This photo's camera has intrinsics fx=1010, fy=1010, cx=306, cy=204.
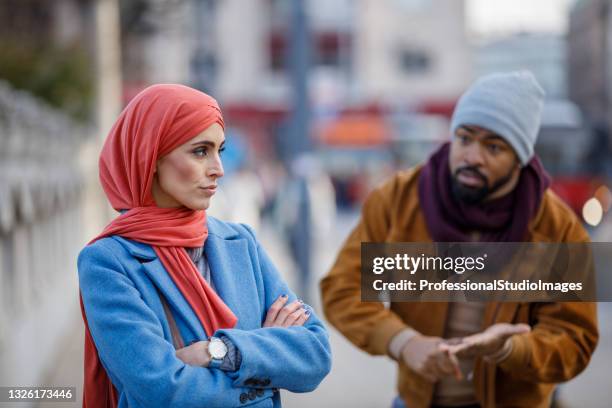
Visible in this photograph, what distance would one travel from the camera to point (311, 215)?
11164mm

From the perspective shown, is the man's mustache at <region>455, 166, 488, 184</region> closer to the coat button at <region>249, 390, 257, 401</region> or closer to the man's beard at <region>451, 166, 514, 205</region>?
the man's beard at <region>451, 166, 514, 205</region>

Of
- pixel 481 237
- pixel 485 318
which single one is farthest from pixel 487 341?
pixel 481 237

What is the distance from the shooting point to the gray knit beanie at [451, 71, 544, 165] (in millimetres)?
3197

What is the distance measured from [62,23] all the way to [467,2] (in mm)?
27763

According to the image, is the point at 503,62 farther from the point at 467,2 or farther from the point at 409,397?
the point at 467,2

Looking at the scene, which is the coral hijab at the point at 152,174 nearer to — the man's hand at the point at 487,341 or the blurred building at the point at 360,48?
the man's hand at the point at 487,341

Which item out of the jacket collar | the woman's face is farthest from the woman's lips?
the jacket collar

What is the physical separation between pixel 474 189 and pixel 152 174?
130 cm

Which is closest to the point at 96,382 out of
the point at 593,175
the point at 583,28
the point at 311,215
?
the point at 583,28

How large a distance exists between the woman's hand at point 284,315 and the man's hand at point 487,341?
0.67 metres

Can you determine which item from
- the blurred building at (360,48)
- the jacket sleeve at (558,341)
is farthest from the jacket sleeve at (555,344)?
the blurred building at (360,48)

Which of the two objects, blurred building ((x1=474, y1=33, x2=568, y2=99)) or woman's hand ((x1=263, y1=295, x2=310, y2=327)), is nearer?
woman's hand ((x1=263, y1=295, x2=310, y2=327))

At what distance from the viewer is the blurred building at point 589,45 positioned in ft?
21.4

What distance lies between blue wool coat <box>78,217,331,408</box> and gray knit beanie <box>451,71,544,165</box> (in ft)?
3.62
